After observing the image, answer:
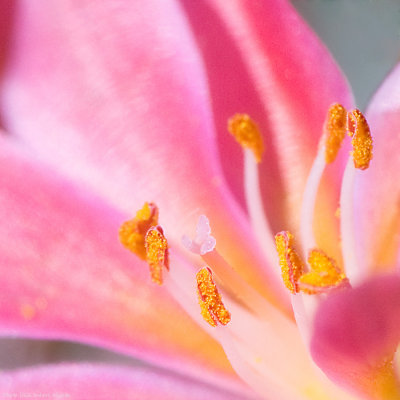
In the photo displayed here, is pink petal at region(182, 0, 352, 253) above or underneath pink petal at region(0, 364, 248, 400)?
above

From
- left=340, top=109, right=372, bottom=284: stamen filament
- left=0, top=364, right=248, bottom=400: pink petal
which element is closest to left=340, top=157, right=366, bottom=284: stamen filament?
left=340, top=109, right=372, bottom=284: stamen filament

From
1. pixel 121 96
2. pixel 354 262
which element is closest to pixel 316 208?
pixel 354 262

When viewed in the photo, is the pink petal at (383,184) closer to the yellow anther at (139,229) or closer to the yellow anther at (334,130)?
the yellow anther at (334,130)

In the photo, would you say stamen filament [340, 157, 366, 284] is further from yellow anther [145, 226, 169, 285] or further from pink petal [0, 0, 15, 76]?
pink petal [0, 0, 15, 76]

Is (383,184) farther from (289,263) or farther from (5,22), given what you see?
(5,22)

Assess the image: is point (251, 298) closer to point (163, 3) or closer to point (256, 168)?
point (256, 168)
